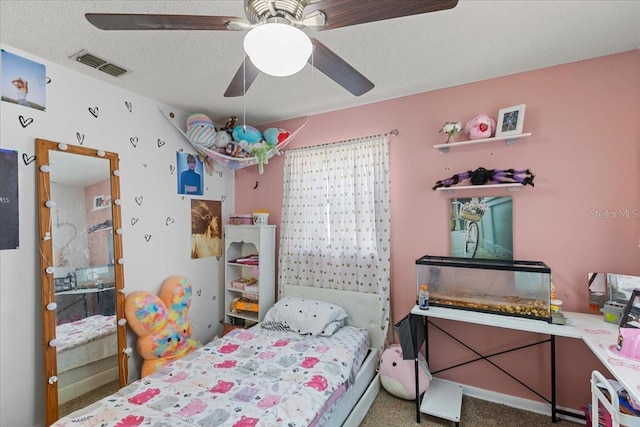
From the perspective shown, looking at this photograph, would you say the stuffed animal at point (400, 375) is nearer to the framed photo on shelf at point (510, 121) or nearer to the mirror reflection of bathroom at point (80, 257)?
the framed photo on shelf at point (510, 121)

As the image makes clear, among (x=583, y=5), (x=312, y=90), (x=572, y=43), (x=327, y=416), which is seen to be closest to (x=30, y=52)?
(x=312, y=90)

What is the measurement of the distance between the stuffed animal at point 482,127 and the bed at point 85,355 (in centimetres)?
320

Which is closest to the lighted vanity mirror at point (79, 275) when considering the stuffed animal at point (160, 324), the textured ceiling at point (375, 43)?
the stuffed animal at point (160, 324)

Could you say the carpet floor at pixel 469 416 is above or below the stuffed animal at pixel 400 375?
below

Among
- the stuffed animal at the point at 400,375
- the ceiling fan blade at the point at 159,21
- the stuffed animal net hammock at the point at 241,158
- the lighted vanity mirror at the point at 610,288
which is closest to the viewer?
the ceiling fan blade at the point at 159,21

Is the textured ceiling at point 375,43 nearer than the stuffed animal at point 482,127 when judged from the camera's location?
Yes

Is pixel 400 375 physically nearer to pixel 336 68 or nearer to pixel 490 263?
pixel 490 263

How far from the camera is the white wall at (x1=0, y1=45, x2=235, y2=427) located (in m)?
1.88

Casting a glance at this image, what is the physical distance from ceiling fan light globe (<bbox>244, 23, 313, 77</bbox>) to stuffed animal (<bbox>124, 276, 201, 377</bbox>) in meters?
2.24

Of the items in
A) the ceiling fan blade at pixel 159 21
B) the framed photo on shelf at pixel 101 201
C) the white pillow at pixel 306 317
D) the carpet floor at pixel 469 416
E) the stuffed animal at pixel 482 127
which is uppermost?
the ceiling fan blade at pixel 159 21

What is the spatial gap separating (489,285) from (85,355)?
3020 millimetres

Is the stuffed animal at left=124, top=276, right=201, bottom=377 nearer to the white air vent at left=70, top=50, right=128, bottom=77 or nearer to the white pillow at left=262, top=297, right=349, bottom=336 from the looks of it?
the white pillow at left=262, top=297, right=349, bottom=336

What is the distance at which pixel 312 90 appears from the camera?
8.29ft

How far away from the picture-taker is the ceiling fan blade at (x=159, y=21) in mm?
1083
